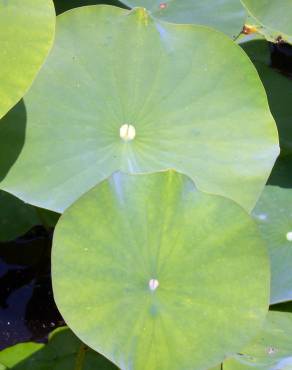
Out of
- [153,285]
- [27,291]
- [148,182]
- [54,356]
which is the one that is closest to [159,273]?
[153,285]

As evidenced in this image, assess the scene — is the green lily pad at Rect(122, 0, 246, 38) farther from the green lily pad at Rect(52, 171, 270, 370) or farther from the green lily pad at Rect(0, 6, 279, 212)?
the green lily pad at Rect(52, 171, 270, 370)

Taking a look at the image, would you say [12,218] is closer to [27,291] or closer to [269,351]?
[27,291]

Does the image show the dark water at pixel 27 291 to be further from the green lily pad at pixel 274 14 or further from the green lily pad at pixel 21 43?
the green lily pad at pixel 274 14

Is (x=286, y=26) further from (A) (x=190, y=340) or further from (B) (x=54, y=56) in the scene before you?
(A) (x=190, y=340)

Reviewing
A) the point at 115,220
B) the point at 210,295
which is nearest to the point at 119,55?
the point at 115,220

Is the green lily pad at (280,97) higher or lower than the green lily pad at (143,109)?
lower

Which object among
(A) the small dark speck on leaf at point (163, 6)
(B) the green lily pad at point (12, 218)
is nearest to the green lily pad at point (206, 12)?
(A) the small dark speck on leaf at point (163, 6)
